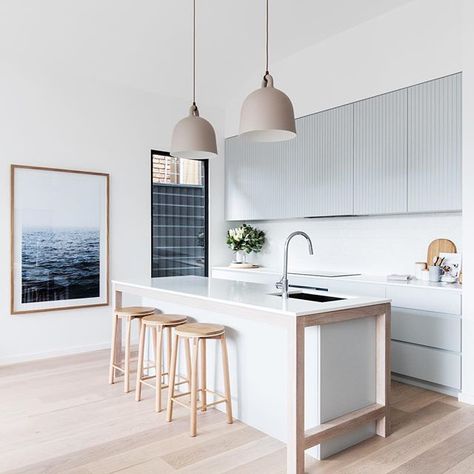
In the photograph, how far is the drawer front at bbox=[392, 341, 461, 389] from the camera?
11.7 ft

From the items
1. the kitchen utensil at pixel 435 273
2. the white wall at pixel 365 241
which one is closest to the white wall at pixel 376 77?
the white wall at pixel 365 241

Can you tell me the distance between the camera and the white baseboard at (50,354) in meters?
4.53

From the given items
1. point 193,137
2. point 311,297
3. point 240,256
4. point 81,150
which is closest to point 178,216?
point 240,256

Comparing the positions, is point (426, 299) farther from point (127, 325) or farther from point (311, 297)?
point (127, 325)

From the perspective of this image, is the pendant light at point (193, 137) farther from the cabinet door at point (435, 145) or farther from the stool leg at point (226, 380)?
the cabinet door at point (435, 145)

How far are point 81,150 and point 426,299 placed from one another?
369 centimetres

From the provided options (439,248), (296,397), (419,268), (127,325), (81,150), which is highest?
(81,150)

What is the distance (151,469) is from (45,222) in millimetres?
3019

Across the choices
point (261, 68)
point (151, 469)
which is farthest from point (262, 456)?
point (261, 68)

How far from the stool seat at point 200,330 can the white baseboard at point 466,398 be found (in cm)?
190

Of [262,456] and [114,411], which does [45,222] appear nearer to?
[114,411]

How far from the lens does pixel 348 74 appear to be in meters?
4.60

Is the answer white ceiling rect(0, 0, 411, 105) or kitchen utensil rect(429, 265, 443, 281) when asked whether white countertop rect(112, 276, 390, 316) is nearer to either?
kitchen utensil rect(429, 265, 443, 281)

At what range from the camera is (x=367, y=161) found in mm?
4383
